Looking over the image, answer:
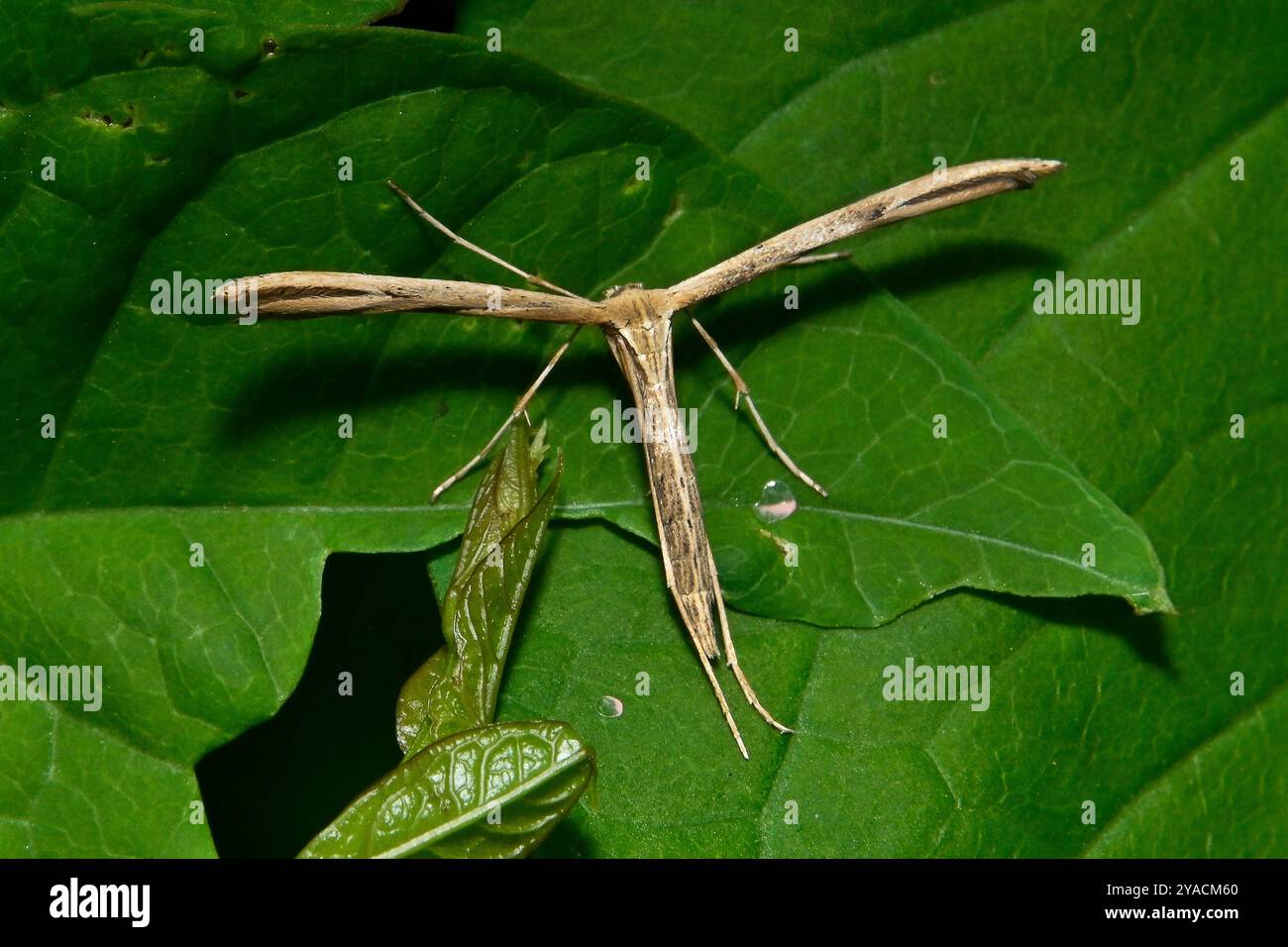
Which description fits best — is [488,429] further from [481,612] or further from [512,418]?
[481,612]

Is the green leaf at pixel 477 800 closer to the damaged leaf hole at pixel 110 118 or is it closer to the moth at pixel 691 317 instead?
the moth at pixel 691 317

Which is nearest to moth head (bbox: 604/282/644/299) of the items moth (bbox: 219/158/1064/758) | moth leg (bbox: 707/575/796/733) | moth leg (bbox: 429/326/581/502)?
moth (bbox: 219/158/1064/758)

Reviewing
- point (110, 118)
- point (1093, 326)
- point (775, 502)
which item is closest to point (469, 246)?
point (110, 118)

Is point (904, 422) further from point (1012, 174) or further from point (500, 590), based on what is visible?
point (500, 590)

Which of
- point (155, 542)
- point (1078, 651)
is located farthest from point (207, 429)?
point (1078, 651)

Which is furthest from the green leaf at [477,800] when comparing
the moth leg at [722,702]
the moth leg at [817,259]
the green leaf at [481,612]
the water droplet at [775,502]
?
the moth leg at [817,259]

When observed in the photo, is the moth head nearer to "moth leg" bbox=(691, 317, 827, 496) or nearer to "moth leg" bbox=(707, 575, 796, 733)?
"moth leg" bbox=(691, 317, 827, 496)
